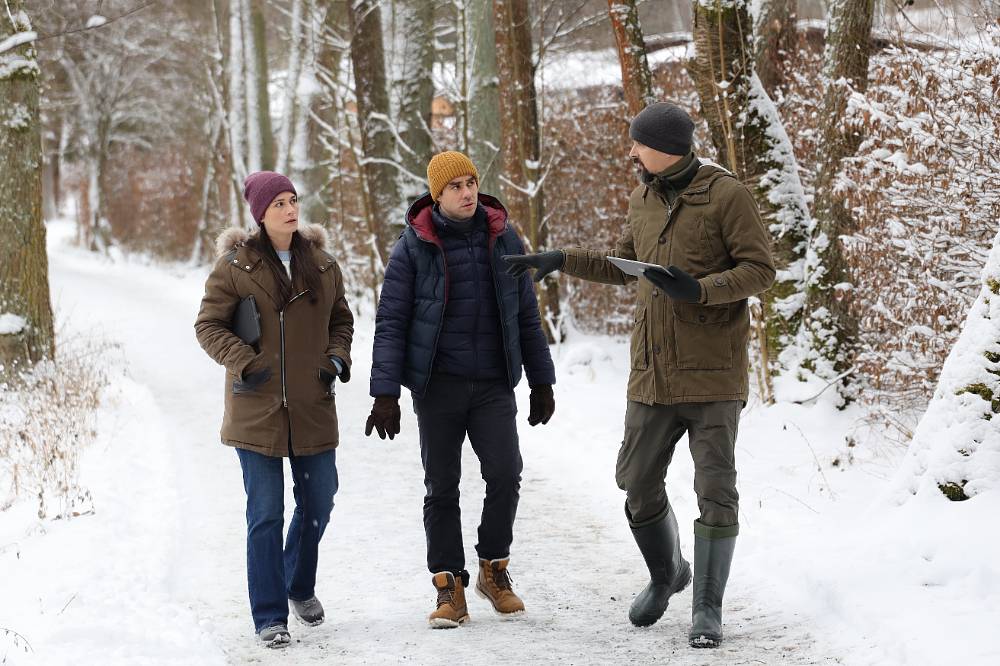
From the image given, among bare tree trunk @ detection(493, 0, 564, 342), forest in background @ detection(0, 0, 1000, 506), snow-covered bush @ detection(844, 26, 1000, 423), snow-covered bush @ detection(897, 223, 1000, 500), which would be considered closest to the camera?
snow-covered bush @ detection(897, 223, 1000, 500)

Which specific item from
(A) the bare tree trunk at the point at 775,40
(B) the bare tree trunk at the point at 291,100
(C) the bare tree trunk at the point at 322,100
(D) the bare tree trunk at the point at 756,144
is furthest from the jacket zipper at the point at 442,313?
(B) the bare tree trunk at the point at 291,100

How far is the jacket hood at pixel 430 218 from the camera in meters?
4.70

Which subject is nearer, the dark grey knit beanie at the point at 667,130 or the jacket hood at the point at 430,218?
the dark grey knit beanie at the point at 667,130

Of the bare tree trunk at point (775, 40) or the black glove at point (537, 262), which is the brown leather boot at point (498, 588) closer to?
the black glove at point (537, 262)

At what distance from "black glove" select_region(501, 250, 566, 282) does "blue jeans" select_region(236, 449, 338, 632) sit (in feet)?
3.79

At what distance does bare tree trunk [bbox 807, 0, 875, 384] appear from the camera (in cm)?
840

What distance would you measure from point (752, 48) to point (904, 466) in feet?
14.4

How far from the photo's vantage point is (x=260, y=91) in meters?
19.2

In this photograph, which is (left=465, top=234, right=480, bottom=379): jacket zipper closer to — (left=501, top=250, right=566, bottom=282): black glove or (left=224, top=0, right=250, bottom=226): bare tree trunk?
(left=501, top=250, right=566, bottom=282): black glove

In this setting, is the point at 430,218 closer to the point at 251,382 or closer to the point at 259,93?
the point at 251,382

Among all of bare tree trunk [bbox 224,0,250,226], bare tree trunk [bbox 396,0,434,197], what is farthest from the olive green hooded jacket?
bare tree trunk [bbox 224,0,250,226]

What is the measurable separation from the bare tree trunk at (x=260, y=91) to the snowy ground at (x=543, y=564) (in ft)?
35.2

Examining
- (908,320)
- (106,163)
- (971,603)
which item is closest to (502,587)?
(971,603)

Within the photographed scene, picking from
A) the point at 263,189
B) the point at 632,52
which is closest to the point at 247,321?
the point at 263,189
